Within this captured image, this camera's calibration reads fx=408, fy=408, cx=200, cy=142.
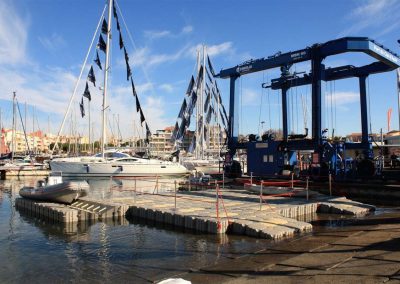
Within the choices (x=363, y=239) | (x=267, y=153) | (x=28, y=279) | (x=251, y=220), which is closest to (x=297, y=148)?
(x=267, y=153)

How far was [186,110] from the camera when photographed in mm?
53281

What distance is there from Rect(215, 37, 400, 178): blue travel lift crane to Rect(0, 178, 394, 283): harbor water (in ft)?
30.5

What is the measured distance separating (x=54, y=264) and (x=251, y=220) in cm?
649

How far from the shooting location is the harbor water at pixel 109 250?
32.2 feet

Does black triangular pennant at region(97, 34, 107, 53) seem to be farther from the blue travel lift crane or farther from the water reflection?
the water reflection

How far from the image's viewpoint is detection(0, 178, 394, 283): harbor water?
9805 millimetres

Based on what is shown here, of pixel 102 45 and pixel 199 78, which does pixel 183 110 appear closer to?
pixel 199 78

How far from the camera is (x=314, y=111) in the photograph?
2472 centimetres

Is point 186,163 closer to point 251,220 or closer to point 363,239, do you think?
point 251,220

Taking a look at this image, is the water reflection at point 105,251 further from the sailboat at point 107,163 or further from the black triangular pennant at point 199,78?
the black triangular pennant at point 199,78

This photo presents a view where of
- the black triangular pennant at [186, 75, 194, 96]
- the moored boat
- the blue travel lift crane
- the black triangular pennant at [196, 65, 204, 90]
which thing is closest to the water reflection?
the moored boat

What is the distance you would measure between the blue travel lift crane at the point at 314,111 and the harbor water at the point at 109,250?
30.5 feet

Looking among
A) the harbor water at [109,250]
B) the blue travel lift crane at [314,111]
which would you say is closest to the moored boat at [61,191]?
the harbor water at [109,250]

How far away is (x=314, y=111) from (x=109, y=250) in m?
16.7
